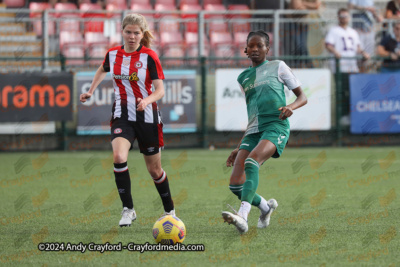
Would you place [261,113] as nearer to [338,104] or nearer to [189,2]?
[338,104]

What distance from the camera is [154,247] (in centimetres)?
601

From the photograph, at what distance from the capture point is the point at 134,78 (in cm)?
704

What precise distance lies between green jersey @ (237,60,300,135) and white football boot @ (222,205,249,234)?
39.1 inches

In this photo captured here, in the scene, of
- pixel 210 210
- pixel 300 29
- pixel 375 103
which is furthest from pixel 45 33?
pixel 210 210

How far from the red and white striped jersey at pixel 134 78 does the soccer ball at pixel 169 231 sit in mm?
1289

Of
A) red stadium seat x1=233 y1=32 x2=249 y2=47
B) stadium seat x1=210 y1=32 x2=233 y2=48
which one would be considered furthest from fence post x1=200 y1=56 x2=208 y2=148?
red stadium seat x1=233 y1=32 x2=249 y2=47

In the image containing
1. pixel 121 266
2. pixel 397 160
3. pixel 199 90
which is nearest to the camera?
pixel 121 266

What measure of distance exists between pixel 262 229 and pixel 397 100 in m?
10.4

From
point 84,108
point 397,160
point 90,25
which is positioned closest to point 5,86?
point 84,108

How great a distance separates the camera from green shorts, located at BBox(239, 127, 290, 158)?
22.5 ft

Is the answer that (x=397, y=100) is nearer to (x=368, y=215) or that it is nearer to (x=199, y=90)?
(x=199, y=90)

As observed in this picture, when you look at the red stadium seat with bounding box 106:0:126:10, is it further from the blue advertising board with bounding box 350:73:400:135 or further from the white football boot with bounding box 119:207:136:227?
the white football boot with bounding box 119:207:136:227

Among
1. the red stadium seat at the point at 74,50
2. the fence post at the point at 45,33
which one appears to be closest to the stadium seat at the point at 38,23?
the fence post at the point at 45,33

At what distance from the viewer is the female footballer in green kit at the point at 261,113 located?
6.79 meters
